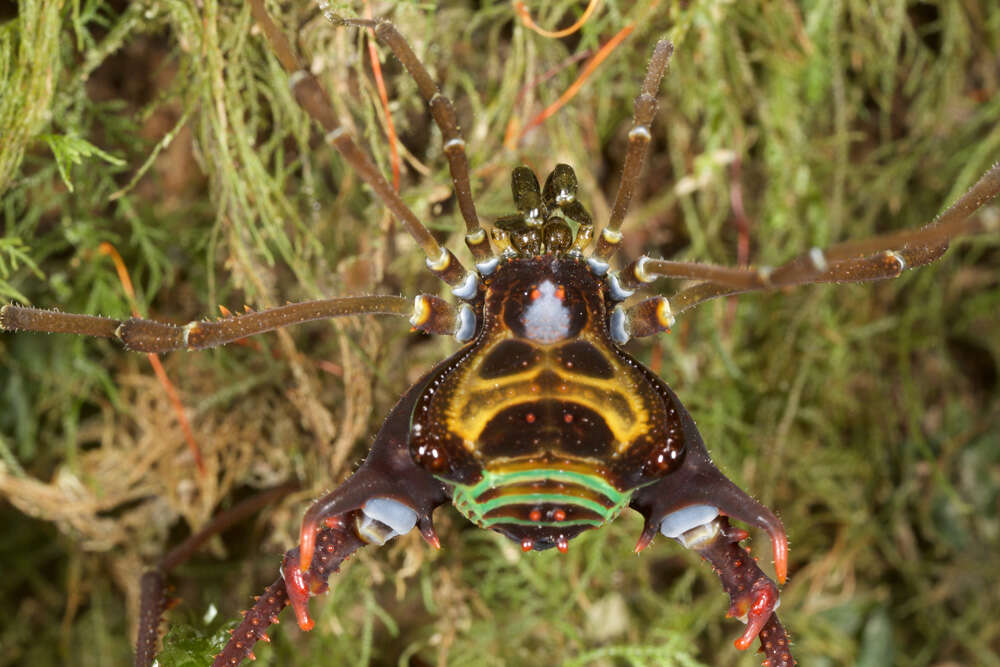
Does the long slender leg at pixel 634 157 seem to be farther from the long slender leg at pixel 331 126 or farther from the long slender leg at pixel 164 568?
the long slender leg at pixel 164 568

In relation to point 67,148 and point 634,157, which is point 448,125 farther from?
point 67,148

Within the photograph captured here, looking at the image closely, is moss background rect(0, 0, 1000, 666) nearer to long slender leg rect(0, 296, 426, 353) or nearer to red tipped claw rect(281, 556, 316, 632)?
long slender leg rect(0, 296, 426, 353)

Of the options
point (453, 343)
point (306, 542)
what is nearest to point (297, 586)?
point (306, 542)

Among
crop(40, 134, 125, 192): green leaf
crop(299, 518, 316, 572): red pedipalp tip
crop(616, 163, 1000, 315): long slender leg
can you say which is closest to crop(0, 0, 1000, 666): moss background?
crop(40, 134, 125, 192): green leaf

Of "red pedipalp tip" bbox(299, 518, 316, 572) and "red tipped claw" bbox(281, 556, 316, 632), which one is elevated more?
"red pedipalp tip" bbox(299, 518, 316, 572)

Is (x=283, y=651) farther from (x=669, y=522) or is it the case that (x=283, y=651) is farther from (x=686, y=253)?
(x=686, y=253)
